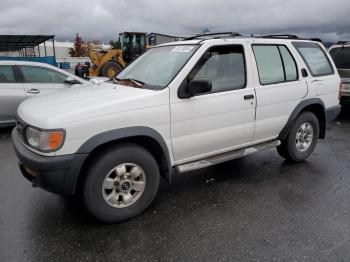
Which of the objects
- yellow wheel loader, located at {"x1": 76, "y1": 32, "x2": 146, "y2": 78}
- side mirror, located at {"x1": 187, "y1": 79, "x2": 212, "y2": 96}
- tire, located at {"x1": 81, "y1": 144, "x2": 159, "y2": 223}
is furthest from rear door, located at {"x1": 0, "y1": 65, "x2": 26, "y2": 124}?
yellow wheel loader, located at {"x1": 76, "y1": 32, "x2": 146, "y2": 78}

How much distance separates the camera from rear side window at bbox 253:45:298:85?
4.09 metres

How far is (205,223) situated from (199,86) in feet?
4.62

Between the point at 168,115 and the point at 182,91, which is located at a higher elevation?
the point at 182,91

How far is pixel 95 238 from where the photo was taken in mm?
2963

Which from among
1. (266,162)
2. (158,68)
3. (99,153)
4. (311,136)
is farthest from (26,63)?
(311,136)

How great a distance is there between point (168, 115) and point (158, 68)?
784mm

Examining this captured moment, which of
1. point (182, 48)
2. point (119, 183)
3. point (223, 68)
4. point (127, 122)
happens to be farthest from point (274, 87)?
point (119, 183)

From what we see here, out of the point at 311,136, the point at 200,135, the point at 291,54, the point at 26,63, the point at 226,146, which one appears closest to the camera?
the point at 200,135

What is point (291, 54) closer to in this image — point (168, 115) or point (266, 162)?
point (266, 162)

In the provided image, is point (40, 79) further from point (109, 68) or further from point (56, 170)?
point (109, 68)

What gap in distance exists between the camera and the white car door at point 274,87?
4.05m

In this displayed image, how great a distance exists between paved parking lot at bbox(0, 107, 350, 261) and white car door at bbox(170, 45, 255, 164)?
0.59 meters

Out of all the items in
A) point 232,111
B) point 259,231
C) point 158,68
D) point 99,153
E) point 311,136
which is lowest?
point 259,231

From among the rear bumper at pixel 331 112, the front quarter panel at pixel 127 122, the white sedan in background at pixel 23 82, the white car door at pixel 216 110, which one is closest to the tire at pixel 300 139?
the rear bumper at pixel 331 112
